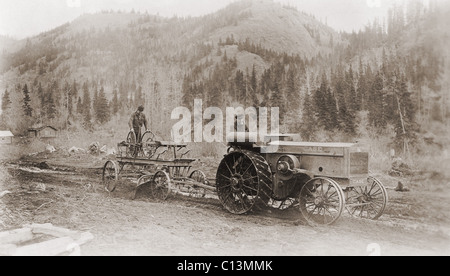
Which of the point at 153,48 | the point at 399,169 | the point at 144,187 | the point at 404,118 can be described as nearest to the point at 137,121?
the point at 144,187

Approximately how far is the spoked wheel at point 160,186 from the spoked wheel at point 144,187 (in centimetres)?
18

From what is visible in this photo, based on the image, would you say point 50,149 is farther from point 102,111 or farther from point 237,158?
point 237,158

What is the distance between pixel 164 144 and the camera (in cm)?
1076

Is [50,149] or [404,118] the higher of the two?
[404,118]

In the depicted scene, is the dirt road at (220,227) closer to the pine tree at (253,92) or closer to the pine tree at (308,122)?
the pine tree at (308,122)

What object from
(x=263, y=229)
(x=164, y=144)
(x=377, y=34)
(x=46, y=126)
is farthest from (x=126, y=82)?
(x=263, y=229)

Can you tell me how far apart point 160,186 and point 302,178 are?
4.45 metres

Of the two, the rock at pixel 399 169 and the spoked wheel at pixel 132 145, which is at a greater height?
the spoked wheel at pixel 132 145

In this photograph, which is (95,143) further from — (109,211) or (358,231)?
(358,231)

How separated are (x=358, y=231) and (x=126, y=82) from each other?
144 feet

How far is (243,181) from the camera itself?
8.43 m

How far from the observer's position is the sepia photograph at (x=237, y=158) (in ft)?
19.9

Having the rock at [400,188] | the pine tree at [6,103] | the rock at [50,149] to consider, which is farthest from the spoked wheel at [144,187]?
the pine tree at [6,103]

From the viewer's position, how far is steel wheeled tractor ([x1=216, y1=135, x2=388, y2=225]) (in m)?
7.10
